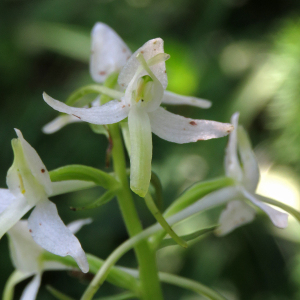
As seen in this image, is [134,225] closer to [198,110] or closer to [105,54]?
[105,54]

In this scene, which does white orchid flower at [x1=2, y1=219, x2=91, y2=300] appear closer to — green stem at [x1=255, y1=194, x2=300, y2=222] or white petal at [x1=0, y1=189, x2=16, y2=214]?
white petal at [x1=0, y1=189, x2=16, y2=214]

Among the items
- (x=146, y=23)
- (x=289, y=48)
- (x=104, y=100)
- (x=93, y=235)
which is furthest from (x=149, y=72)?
(x=146, y=23)

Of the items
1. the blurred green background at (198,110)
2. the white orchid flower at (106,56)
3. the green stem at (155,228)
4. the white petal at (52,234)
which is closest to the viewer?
the white petal at (52,234)

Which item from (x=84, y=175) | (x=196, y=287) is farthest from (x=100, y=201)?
(x=196, y=287)

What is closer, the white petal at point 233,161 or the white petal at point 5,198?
the white petal at point 5,198

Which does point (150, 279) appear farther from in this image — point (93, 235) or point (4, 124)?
point (4, 124)

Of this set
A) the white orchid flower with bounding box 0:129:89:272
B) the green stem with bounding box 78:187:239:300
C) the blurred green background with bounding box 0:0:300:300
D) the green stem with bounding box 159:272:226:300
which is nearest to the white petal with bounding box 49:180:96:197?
the white orchid flower with bounding box 0:129:89:272

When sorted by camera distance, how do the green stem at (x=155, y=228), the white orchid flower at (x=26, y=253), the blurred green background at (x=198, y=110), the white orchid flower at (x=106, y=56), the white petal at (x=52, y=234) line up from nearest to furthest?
the white petal at (x=52, y=234)
the green stem at (x=155, y=228)
the white orchid flower at (x=26, y=253)
the white orchid flower at (x=106, y=56)
the blurred green background at (x=198, y=110)

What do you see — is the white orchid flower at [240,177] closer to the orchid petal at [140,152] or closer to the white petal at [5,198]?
the orchid petal at [140,152]

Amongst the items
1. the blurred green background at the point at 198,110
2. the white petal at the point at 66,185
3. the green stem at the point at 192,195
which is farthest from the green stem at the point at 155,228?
the blurred green background at the point at 198,110
